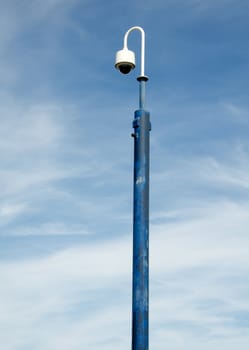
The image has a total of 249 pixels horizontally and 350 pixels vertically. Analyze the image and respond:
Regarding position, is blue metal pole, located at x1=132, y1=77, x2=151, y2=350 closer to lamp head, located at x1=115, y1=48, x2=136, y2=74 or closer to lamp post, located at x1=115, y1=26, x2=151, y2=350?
lamp post, located at x1=115, y1=26, x2=151, y2=350

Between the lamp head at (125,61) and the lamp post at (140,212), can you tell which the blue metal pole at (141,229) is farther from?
the lamp head at (125,61)

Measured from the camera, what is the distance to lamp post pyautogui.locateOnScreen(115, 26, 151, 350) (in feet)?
60.8

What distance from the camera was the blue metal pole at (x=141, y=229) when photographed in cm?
1850

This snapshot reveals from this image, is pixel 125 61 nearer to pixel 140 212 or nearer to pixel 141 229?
pixel 140 212

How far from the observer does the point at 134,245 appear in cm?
1906

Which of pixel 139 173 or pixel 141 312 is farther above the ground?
pixel 139 173

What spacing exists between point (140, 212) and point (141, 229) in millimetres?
441

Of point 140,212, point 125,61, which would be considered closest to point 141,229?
point 140,212

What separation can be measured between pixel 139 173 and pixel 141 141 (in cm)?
84

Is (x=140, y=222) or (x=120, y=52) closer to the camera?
(x=140, y=222)

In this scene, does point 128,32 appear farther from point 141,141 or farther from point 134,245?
point 134,245

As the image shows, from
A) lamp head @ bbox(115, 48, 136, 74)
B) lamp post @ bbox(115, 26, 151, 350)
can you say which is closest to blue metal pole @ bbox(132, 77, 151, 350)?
lamp post @ bbox(115, 26, 151, 350)

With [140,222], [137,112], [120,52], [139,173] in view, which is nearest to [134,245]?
[140,222]

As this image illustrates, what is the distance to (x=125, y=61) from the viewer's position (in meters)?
20.3
